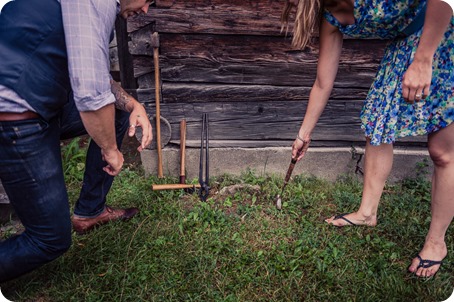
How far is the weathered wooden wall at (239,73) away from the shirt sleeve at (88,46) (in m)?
1.76

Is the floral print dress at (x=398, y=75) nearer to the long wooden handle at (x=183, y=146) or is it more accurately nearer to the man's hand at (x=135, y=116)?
the man's hand at (x=135, y=116)

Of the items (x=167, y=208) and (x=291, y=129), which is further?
(x=291, y=129)

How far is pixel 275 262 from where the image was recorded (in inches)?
115

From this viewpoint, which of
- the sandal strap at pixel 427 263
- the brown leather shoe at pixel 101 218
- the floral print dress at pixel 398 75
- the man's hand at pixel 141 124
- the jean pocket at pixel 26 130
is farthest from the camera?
the brown leather shoe at pixel 101 218

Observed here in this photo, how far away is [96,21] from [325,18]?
153cm

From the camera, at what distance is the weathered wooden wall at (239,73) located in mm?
3545

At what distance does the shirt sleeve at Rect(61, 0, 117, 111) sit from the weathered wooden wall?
69.1 inches

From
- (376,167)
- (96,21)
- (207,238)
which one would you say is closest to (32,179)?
(96,21)

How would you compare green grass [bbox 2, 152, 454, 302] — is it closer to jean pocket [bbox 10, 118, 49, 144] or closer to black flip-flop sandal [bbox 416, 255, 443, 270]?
black flip-flop sandal [bbox 416, 255, 443, 270]

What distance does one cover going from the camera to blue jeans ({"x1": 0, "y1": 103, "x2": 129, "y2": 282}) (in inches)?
83.2

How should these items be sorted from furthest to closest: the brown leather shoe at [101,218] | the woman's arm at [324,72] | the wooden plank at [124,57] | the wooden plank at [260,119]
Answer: the wooden plank at [124,57] < the wooden plank at [260,119] < the brown leather shoe at [101,218] < the woman's arm at [324,72]

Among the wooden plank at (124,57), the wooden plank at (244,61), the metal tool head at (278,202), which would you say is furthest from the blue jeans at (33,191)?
the wooden plank at (124,57)

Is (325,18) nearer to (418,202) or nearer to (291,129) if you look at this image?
(291,129)

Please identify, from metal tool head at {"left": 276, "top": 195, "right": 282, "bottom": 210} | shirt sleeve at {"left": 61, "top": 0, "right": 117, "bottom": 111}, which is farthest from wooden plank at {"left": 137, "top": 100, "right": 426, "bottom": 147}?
shirt sleeve at {"left": 61, "top": 0, "right": 117, "bottom": 111}
